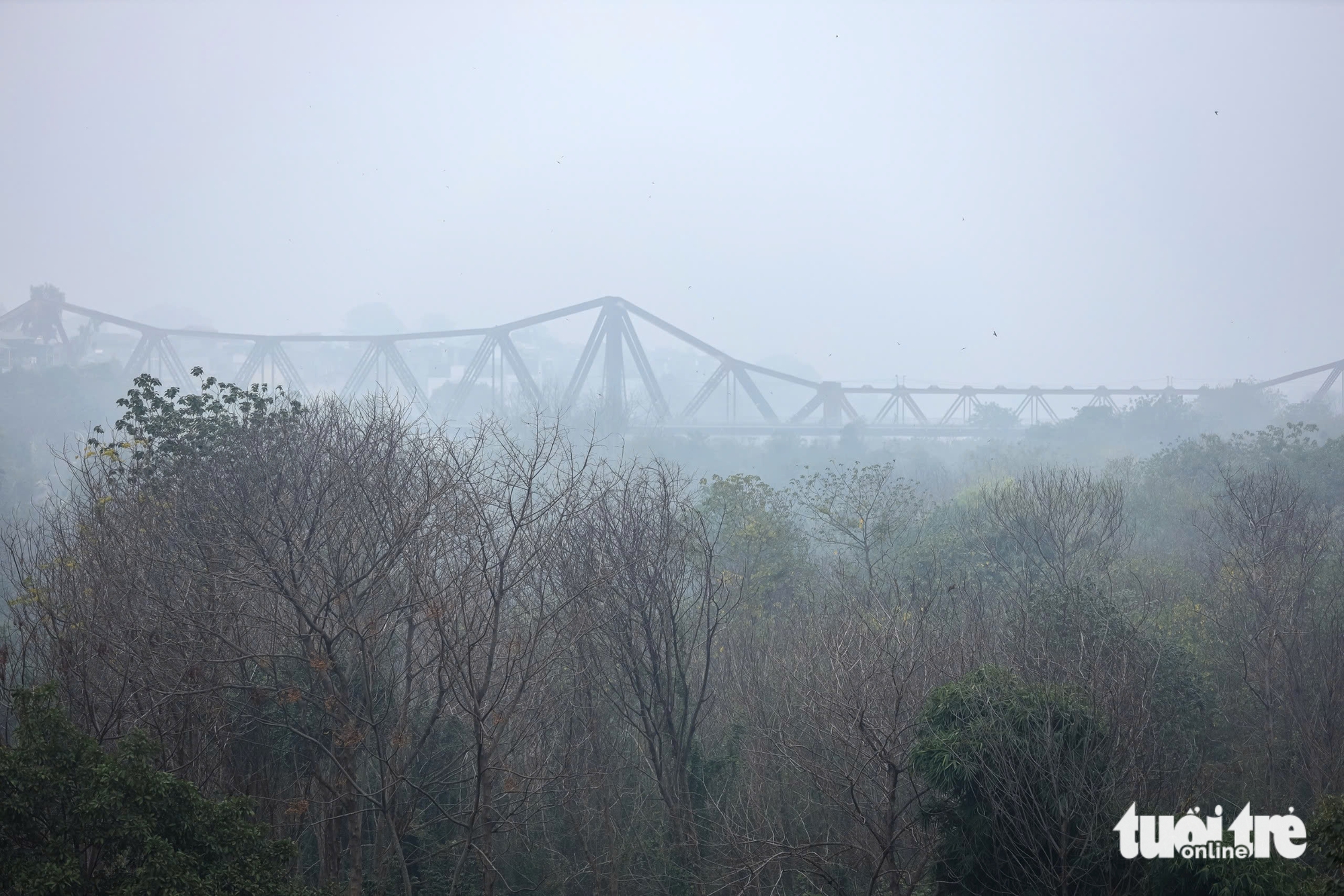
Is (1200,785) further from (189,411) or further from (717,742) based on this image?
(189,411)

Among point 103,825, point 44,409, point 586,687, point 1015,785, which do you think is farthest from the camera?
point 44,409

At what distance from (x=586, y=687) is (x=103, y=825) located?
8.56m

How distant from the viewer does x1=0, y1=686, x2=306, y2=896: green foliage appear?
7.63 m

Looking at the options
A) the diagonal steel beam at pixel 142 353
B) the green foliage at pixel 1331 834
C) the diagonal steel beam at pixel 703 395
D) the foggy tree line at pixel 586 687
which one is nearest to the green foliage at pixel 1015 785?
the foggy tree line at pixel 586 687

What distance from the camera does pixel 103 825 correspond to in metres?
7.90

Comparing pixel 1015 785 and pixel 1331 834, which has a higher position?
pixel 1331 834

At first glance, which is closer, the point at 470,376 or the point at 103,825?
the point at 103,825

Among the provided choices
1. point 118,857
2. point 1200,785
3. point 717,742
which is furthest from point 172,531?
Answer: point 1200,785

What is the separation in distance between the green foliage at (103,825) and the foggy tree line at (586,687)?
246cm

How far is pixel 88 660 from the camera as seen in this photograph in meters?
12.8

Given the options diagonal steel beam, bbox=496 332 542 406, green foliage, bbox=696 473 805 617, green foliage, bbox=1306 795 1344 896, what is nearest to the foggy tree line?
green foliage, bbox=1306 795 1344 896

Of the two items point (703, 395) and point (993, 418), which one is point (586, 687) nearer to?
point (703, 395)

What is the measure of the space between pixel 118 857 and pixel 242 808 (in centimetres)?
115

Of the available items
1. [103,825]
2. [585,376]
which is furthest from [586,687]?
[585,376]
